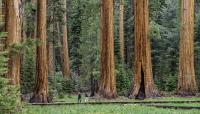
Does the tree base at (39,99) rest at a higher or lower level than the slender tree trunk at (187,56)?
lower

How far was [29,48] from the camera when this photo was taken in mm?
12500

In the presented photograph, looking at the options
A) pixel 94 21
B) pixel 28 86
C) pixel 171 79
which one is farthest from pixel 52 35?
pixel 171 79

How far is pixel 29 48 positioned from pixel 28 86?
2157 cm

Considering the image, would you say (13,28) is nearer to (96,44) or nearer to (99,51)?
(99,51)

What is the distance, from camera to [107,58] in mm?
23578

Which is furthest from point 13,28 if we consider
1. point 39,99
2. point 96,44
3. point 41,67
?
point 96,44

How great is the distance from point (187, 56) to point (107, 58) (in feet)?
15.3

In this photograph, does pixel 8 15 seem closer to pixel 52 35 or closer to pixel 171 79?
pixel 171 79

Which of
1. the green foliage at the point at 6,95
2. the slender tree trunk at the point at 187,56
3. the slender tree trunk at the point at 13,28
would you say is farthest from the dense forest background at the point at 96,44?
the green foliage at the point at 6,95

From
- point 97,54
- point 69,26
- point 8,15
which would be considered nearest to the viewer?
point 8,15

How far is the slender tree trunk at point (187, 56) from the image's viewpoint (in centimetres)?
2433

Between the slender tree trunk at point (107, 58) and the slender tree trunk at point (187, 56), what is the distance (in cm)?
392

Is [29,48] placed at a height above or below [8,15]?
below

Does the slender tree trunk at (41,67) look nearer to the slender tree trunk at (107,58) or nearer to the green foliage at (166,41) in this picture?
the slender tree trunk at (107,58)
